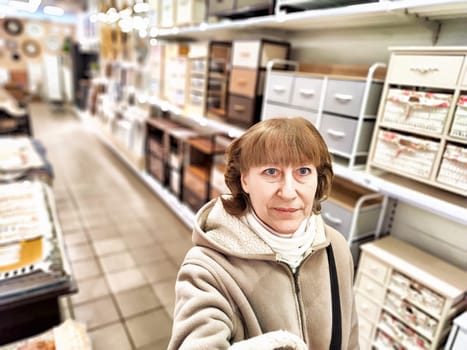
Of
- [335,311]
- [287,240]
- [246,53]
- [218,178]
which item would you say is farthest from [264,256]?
[218,178]

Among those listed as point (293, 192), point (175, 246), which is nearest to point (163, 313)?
point (175, 246)

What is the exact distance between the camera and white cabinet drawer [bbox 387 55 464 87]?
1157 millimetres

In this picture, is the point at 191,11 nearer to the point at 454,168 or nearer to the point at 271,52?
the point at 271,52

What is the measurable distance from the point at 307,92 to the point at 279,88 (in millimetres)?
222

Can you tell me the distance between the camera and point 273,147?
735mm

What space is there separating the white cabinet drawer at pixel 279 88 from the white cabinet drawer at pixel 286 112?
0.04 meters

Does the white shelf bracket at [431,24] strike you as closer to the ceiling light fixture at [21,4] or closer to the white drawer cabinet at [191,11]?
the white drawer cabinet at [191,11]

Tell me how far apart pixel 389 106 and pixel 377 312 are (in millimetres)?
991

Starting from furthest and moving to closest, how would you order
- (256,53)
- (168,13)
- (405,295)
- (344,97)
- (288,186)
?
(168,13) < (256,53) < (344,97) < (405,295) < (288,186)

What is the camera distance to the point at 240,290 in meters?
0.75

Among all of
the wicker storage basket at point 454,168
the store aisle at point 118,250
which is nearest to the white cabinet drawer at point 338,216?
the wicker storage basket at point 454,168

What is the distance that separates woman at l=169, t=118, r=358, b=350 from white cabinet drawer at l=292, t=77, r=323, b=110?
0.92 meters

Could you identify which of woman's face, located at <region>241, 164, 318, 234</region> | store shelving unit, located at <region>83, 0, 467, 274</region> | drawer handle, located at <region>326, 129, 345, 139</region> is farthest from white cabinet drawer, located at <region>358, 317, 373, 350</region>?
woman's face, located at <region>241, 164, 318, 234</region>

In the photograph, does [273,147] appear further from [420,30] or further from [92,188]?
[92,188]
